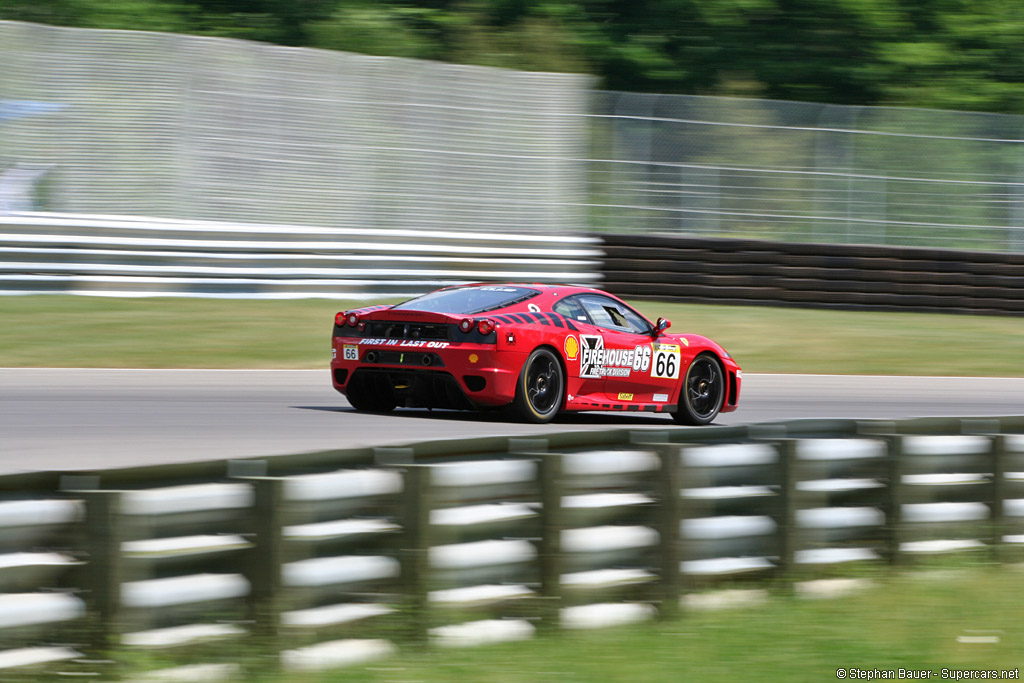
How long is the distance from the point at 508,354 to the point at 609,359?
1.27 m

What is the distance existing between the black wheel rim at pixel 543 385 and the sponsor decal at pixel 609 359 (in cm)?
28

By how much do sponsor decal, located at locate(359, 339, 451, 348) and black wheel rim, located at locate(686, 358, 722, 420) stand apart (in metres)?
2.88

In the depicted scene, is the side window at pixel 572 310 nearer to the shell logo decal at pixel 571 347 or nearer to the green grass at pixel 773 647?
the shell logo decal at pixel 571 347

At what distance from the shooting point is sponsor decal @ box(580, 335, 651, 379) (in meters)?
10.8

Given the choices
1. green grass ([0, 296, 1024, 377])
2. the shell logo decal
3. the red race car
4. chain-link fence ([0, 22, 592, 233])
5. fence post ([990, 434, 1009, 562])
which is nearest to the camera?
fence post ([990, 434, 1009, 562])

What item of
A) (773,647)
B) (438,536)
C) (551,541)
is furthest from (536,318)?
(438,536)

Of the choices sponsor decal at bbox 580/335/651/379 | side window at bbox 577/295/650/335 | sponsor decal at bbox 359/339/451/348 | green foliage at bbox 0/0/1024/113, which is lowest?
sponsor decal at bbox 580/335/651/379

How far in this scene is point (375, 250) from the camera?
752 inches

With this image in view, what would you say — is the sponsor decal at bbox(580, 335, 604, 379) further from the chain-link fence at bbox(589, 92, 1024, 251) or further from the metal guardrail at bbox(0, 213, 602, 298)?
the chain-link fence at bbox(589, 92, 1024, 251)

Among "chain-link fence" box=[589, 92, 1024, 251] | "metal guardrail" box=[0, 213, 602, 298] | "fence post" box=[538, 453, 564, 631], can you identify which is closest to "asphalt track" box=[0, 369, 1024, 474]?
"fence post" box=[538, 453, 564, 631]

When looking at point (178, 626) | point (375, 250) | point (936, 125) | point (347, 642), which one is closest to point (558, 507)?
point (347, 642)

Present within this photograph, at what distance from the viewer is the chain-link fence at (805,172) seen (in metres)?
21.8

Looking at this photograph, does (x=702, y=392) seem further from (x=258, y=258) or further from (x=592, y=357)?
(x=258, y=258)

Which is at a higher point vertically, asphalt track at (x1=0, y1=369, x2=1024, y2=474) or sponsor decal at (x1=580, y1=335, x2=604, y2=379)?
sponsor decal at (x1=580, y1=335, x2=604, y2=379)
